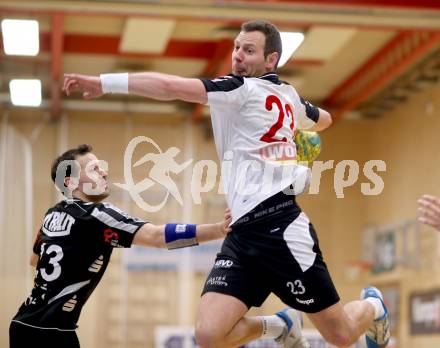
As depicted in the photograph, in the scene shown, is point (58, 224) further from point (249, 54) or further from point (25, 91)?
point (25, 91)

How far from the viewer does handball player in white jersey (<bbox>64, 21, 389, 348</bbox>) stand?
16.8ft

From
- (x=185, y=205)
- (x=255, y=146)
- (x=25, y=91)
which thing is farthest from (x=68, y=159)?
(x=185, y=205)

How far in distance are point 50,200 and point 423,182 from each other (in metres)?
7.02

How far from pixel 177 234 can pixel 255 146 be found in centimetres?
74

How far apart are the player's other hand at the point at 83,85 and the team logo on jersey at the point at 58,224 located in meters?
1.14

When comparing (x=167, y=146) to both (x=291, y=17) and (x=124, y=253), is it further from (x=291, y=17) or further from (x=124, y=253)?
(x=291, y=17)

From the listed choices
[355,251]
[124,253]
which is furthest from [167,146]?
[355,251]

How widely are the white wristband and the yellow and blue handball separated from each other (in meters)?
1.55

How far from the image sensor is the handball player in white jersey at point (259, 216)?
5.12 metres

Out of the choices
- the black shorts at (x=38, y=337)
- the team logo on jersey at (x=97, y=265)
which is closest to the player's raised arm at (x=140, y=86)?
the team logo on jersey at (x=97, y=265)

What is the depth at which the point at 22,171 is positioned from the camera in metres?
16.5

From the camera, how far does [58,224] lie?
17.9 ft

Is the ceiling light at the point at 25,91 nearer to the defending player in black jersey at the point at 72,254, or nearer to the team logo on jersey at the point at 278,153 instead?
the defending player in black jersey at the point at 72,254

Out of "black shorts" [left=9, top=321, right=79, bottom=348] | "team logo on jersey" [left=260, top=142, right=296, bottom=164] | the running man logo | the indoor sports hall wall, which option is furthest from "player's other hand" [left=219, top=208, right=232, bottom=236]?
the indoor sports hall wall
